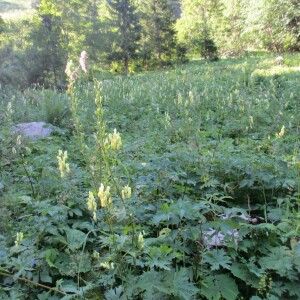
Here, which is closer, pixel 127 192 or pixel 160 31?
pixel 127 192

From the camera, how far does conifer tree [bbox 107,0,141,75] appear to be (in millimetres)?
24438

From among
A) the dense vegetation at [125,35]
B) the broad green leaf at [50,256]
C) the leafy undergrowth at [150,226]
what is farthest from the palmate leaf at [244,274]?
the dense vegetation at [125,35]

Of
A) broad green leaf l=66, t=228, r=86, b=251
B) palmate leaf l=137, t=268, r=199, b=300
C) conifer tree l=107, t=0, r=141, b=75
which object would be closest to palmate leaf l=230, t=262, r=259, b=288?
palmate leaf l=137, t=268, r=199, b=300

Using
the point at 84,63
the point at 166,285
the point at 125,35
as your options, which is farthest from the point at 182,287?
the point at 125,35

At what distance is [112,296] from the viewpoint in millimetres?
1683

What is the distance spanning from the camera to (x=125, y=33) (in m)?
24.5

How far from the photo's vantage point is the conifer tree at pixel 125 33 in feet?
80.2

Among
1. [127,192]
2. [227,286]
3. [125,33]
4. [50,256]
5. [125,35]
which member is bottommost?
[227,286]

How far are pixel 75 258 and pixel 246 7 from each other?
3093 centimetres

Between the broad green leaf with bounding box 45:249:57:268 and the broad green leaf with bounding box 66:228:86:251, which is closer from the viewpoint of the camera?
the broad green leaf with bounding box 45:249:57:268

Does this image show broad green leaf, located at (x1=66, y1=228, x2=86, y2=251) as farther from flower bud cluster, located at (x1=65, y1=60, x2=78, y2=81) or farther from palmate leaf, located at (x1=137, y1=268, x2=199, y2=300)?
flower bud cluster, located at (x1=65, y1=60, x2=78, y2=81)

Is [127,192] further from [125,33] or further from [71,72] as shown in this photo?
[125,33]

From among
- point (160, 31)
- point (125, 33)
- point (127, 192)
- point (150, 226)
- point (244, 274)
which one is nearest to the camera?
point (127, 192)

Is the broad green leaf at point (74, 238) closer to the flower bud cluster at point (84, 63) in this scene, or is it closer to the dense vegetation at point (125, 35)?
the flower bud cluster at point (84, 63)
